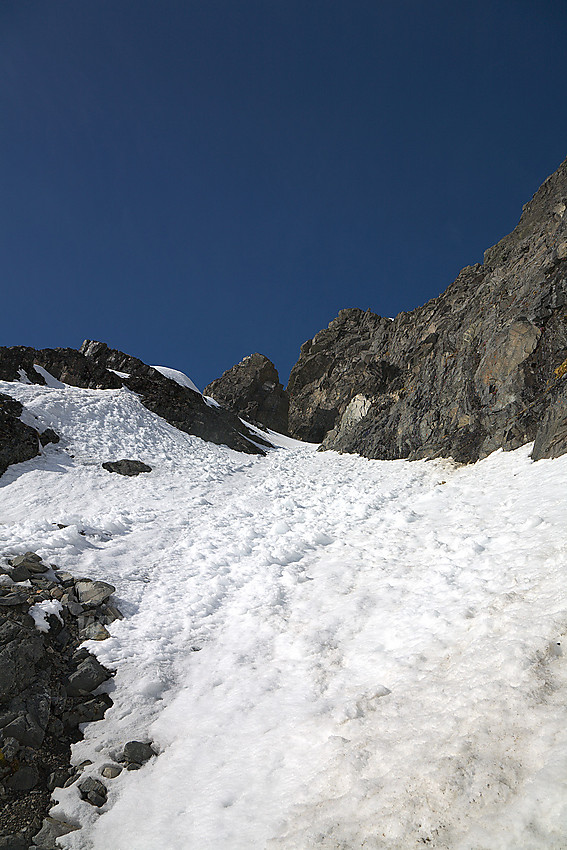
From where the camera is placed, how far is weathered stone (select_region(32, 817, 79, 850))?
3.41m

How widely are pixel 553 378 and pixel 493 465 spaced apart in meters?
4.80

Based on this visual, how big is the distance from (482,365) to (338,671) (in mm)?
18116

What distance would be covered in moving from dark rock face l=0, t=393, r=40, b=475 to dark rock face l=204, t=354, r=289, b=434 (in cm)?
4611

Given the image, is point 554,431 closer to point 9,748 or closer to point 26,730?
point 26,730

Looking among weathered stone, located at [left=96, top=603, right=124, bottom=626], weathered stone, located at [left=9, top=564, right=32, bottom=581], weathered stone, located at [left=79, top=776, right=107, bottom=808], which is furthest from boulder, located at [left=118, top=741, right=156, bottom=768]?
weathered stone, located at [left=9, top=564, right=32, bottom=581]

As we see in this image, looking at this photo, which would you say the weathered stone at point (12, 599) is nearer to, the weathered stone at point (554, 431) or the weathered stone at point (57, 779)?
the weathered stone at point (57, 779)

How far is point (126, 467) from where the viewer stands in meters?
18.9

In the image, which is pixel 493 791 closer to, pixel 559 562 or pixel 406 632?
pixel 406 632

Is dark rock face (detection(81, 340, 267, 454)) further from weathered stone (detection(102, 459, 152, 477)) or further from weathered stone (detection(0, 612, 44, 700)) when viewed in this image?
weathered stone (detection(0, 612, 44, 700))

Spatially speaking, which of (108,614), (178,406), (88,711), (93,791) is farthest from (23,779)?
(178,406)

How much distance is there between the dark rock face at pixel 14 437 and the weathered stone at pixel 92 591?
Answer: 11.3m

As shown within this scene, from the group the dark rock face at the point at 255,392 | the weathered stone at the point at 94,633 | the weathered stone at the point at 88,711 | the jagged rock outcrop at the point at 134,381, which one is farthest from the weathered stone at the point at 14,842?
the dark rock face at the point at 255,392

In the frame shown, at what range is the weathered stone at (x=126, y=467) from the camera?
1859 cm

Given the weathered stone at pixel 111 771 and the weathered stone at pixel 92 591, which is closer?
the weathered stone at pixel 111 771
